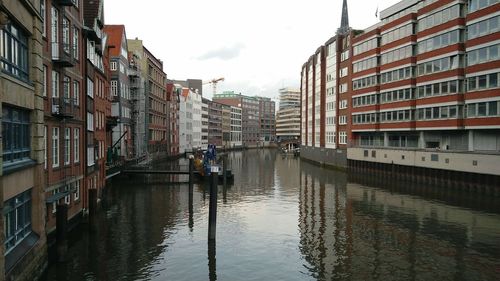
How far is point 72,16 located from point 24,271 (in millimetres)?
17426

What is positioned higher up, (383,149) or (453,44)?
(453,44)

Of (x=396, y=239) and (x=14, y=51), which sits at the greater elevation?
(x=14, y=51)

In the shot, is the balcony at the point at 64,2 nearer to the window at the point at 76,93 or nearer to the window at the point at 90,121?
the window at the point at 76,93

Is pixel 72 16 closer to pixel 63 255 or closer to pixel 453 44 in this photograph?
pixel 63 255

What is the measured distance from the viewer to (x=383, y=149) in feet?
219

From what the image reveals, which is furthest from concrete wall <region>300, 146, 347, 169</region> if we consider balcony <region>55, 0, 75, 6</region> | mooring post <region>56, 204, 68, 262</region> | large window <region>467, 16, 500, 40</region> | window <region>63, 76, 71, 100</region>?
mooring post <region>56, 204, 68, 262</region>

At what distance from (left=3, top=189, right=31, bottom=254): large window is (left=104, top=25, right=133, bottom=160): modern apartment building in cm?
4321

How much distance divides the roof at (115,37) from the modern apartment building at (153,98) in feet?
47.4

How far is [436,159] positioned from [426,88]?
33.8 feet

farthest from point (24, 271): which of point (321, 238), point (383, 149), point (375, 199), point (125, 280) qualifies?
point (383, 149)

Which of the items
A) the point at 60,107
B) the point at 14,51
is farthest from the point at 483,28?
the point at 14,51

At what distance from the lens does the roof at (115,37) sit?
6438 centimetres

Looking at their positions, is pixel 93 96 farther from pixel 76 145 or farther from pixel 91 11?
pixel 76 145

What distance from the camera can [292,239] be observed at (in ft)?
90.7
